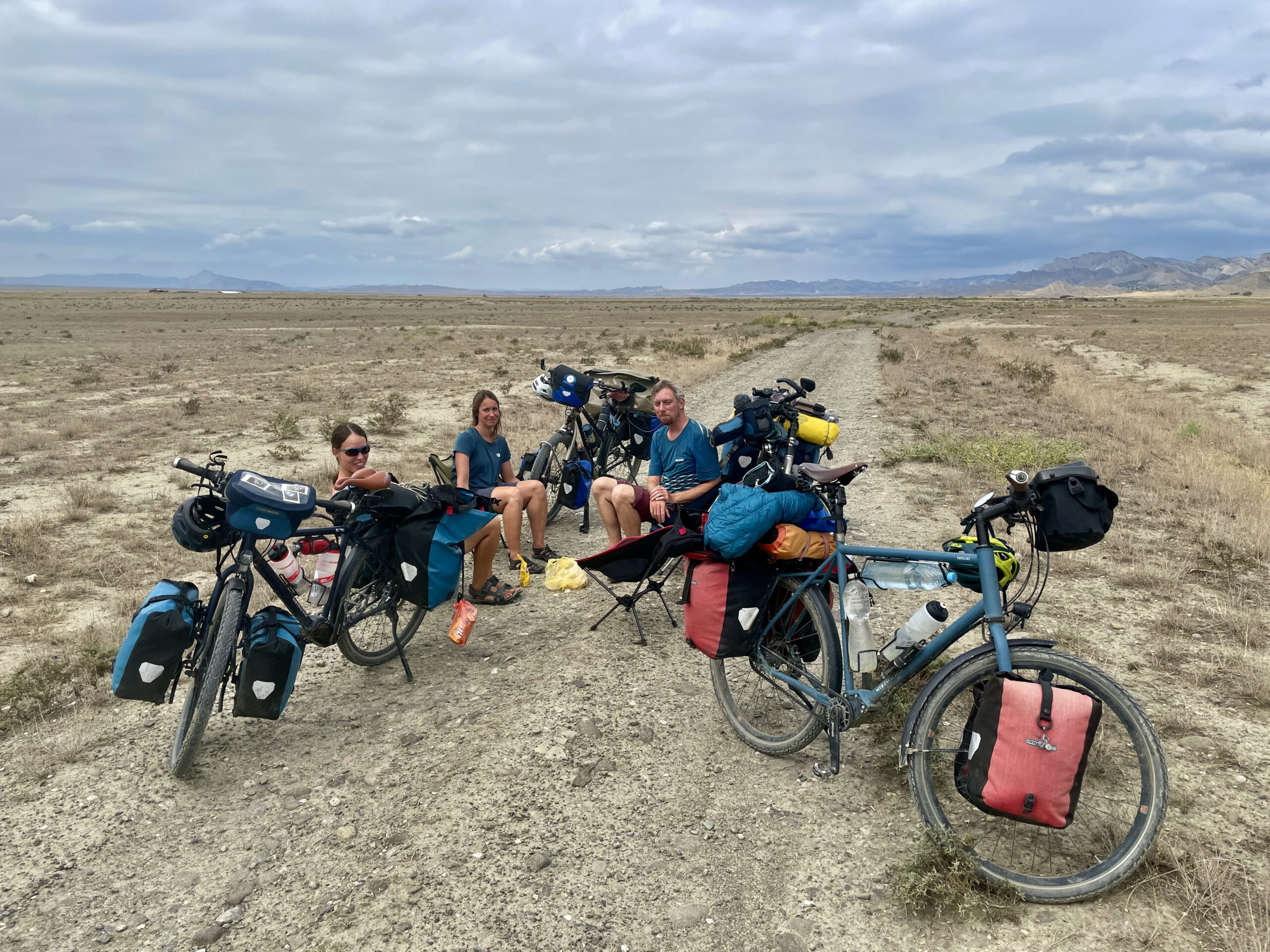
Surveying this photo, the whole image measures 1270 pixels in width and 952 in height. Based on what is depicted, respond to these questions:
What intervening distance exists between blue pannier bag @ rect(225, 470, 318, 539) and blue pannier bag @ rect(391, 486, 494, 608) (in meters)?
0.86

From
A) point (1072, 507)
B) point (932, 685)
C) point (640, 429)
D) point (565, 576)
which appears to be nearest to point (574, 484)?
point (640, 429)

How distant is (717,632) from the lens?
143 inches

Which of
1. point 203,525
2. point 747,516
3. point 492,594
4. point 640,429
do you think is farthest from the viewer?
point 640,429

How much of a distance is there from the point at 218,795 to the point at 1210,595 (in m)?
6.75

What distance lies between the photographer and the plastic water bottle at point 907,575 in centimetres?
310

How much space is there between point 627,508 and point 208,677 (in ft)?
11.5

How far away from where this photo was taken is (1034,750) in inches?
105

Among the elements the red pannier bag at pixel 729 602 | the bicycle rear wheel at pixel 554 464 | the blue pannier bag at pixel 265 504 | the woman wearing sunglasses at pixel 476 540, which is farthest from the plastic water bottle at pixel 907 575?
the bicycle rear wheel at pixel 554 464

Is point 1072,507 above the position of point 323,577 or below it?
above

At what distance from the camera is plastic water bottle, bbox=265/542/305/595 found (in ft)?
14.4

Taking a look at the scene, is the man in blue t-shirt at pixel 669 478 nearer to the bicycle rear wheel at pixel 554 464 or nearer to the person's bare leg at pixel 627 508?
the person's bare leg at pixel 627 508

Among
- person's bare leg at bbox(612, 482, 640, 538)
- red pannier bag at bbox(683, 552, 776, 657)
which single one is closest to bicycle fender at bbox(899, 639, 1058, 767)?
red pannier bag at bbox(683, 552, 776, 657)

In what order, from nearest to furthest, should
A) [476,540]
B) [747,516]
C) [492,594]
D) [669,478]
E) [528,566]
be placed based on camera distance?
[747,516] → [476,540] → [492,594] → [669,478] → [528,566]

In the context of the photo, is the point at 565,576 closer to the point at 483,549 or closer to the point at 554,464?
the point at 483,549
